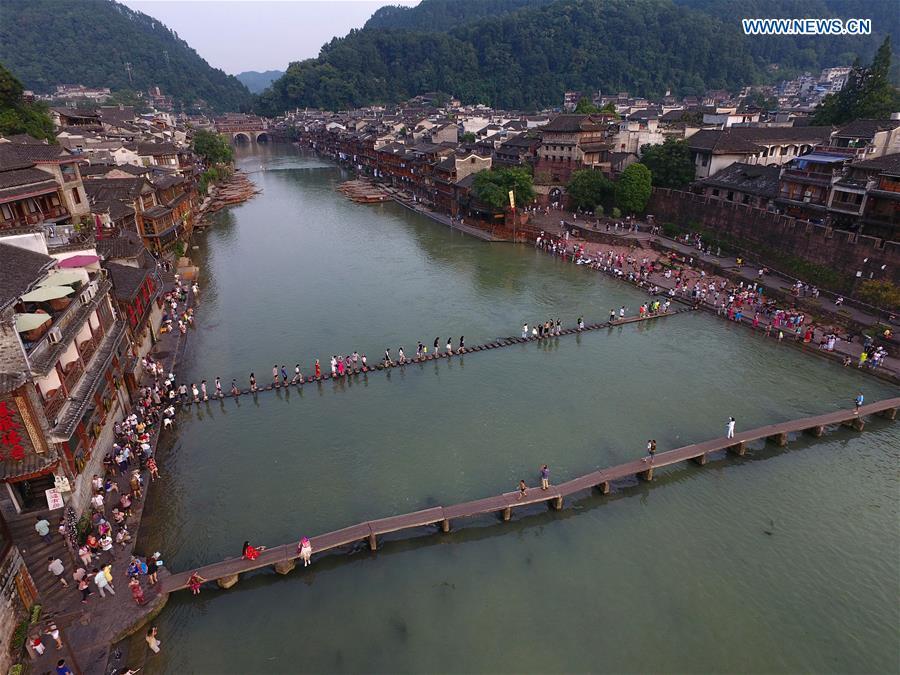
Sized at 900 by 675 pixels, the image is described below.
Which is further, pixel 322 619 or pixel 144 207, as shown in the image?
pixel 144 207

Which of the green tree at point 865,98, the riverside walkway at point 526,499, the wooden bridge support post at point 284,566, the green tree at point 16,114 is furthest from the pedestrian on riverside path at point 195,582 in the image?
the green tree at point 865,98

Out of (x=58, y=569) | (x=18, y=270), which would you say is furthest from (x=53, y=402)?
(x=18, y=270)

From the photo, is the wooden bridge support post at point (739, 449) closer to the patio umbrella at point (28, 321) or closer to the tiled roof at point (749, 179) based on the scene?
the patio umbrella at point (28, 321)

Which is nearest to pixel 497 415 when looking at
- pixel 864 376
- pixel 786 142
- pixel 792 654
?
pixel 792 654

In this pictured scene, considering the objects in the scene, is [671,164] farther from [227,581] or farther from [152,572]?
[152,572]

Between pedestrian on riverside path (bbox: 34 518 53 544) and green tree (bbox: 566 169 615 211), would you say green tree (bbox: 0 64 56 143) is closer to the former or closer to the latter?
pedestrian on riverside path (bbox: 34 518 53 544)

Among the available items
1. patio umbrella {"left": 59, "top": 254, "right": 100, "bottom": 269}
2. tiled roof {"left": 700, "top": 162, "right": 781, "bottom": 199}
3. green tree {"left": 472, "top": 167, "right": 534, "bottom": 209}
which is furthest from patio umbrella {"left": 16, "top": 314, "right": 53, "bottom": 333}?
tiled roof {"left": 700, "top": 162, "right": 781, "bottom": 199}

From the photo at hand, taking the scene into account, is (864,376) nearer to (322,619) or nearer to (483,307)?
A: (483,307)
